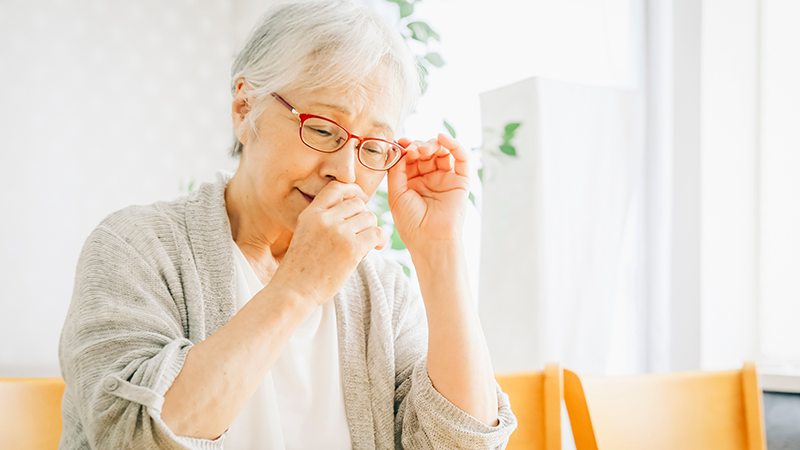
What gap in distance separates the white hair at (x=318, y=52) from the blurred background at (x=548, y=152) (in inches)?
34.1

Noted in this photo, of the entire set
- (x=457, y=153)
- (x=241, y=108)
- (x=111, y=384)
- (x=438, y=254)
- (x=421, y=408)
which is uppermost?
(x=241, y=108)

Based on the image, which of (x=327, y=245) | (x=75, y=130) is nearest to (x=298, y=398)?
(x=327, y=245)

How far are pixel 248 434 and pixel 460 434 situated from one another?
0.41 metres

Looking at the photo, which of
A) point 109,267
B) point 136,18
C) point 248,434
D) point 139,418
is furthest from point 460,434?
point 136,18

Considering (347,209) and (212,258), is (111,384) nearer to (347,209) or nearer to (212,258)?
(212,258)

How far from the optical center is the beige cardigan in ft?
2.27

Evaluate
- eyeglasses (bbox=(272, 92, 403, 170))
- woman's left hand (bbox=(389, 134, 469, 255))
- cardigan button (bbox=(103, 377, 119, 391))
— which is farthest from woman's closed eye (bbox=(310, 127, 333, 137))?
cardigan button (bbox=(103, 377, 119, 391))

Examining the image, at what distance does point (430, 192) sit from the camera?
3.68 feet

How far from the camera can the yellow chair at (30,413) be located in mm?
1018

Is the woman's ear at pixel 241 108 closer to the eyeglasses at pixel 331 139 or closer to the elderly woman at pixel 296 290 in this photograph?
the elderly woman at pixel 296 290

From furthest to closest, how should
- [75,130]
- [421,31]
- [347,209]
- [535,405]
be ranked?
[421,31] < [75,130] < [535,405] < [347,209]

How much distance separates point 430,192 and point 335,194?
0.28m

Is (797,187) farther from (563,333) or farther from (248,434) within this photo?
(248,434)

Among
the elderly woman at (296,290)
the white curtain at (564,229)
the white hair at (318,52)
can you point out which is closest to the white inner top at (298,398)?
the elderly woman at (296,290)
